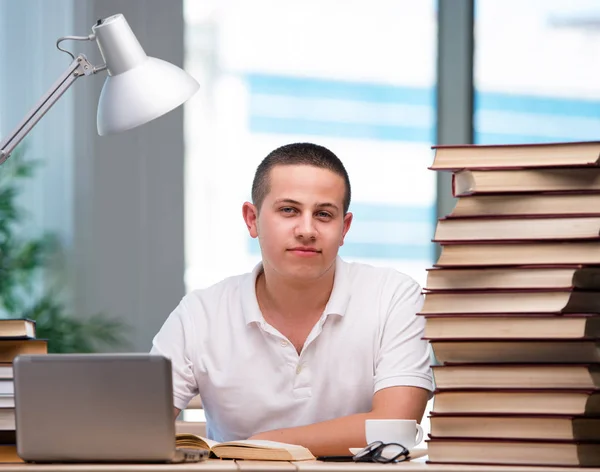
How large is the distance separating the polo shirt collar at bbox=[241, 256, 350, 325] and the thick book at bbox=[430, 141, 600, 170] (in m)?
0.84

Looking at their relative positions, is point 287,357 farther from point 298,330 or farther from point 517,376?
point 517,376

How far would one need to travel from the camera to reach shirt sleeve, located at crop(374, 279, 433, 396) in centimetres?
208

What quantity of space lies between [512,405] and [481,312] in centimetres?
14

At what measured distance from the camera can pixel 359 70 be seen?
4.11 meters

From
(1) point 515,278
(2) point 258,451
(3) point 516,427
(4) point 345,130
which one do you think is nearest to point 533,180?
(1) point 515,278

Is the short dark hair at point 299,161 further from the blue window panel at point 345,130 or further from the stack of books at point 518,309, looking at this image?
the blue window panel at point 345,130

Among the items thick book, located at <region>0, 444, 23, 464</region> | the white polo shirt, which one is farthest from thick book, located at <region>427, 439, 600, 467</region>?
the white polo shirt

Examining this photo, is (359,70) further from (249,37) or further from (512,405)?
(512,405)

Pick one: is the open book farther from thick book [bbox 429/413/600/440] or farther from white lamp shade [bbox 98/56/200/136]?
white lamp shade [bbox 98/56/200/136]

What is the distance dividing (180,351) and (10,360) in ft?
2.13

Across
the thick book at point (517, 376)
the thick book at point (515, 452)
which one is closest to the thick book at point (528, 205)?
the thick book at point (517, 376)

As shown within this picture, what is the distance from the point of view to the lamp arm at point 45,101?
5.41ft

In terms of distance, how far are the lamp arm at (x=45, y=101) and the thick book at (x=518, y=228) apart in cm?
71

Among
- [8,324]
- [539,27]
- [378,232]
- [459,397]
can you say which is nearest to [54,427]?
[8,324]
